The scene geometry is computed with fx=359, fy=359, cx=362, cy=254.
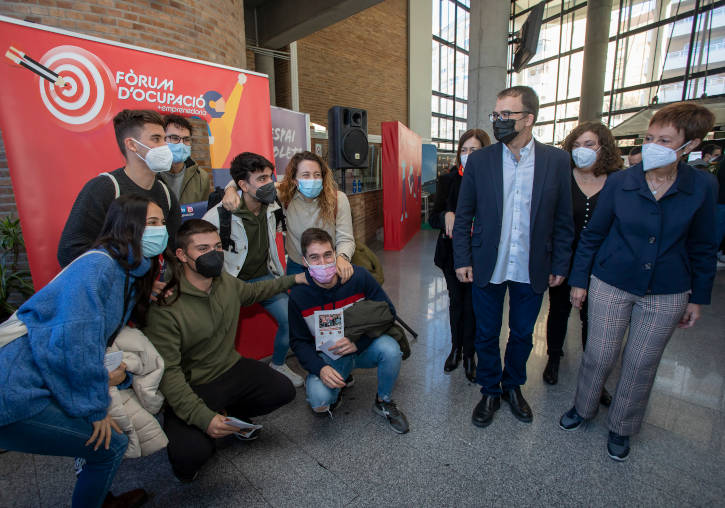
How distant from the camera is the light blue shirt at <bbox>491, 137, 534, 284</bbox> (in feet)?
5.85

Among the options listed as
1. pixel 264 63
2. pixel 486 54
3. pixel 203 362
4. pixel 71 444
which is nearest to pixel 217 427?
pixel 203 362

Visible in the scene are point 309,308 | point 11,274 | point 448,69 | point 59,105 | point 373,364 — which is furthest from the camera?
point 448,69

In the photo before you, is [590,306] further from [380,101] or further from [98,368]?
[380,101]

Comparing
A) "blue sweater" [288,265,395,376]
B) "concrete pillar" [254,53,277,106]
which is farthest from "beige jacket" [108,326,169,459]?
"concrete pillar" [254,53,277,106]

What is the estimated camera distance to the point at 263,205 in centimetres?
233

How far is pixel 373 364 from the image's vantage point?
6.78 feet

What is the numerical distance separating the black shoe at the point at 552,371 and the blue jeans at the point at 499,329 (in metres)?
0.47

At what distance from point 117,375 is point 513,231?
1.84m

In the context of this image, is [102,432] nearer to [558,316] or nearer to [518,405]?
[518,405]

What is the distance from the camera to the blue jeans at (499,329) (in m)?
1.89

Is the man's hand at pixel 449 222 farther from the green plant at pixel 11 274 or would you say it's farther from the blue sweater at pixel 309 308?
the green plant at pixel 11 274

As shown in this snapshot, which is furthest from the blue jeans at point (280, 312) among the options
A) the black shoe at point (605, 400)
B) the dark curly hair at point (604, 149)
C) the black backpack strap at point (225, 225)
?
the dark curly hair at point (604, 149)

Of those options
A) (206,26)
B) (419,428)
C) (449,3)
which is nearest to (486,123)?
(206,26)

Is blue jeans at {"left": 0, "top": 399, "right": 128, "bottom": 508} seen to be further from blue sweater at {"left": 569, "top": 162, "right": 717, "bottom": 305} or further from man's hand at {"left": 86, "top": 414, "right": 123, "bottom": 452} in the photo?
blue sweater at {"left": 569, "top": 162, "right": 717, "bottom": 305}
